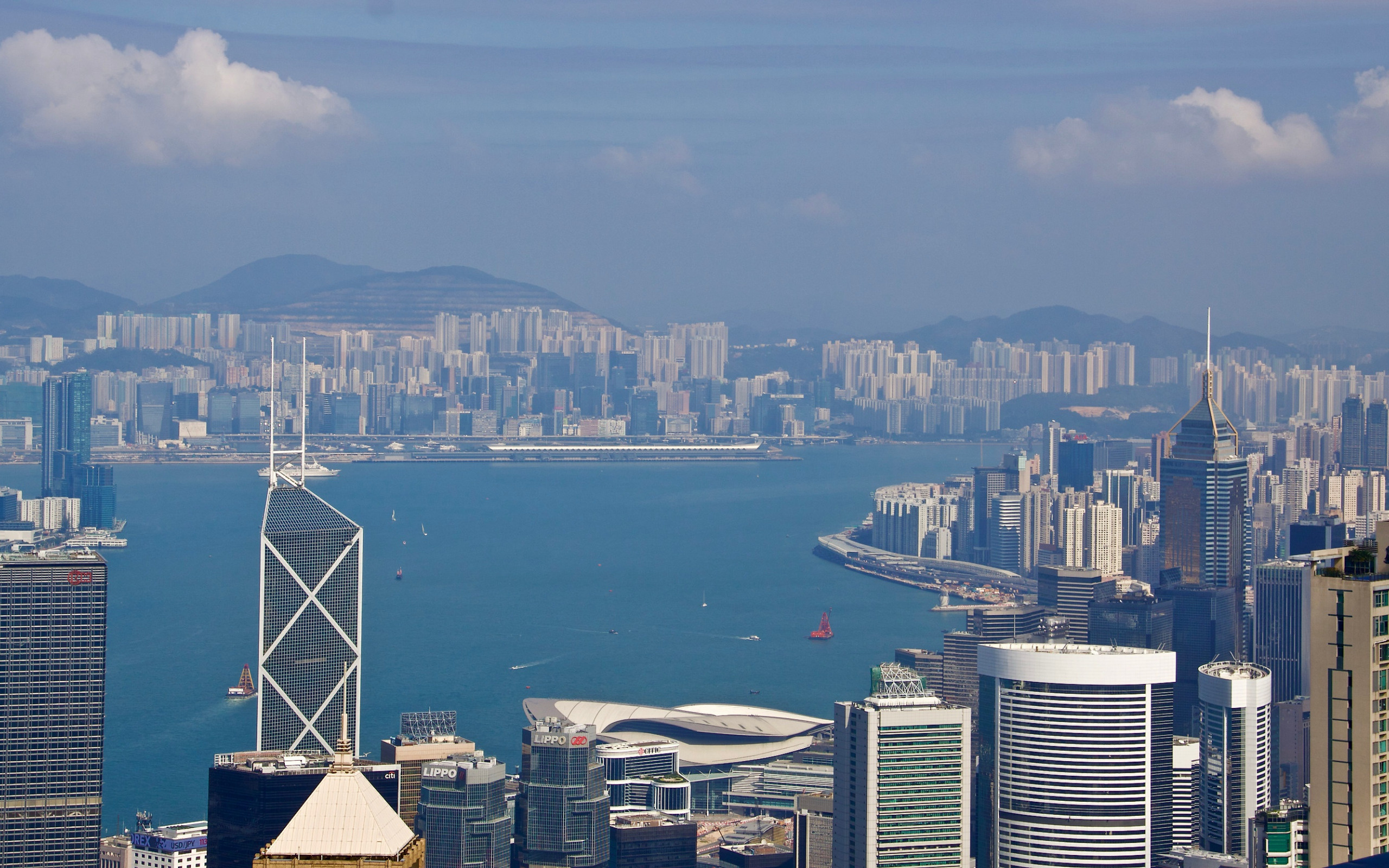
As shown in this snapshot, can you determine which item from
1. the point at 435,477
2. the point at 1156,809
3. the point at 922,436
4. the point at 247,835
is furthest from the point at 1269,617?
the point at 922,436

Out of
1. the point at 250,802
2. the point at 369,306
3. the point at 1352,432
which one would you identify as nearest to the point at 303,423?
the point at 250,802

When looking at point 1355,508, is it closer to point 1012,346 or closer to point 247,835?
point 247,835

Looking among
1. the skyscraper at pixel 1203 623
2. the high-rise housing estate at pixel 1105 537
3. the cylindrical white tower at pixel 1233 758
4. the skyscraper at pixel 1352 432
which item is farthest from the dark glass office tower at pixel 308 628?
the skyscraper at pixel 1352 432

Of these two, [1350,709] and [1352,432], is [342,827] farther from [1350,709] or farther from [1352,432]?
[1352,432]

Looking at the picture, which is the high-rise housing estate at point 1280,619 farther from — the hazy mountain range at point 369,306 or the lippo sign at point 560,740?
the hazy mountain range at point 369,306

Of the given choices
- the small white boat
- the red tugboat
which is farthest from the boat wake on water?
the small white boat

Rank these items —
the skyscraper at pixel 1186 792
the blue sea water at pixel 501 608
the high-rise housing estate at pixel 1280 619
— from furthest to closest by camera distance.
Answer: the blue sea water at pixel 501 608 < the high-rise housing estate at pixel 1280 619 < the skyscraper at pixel 1186 792

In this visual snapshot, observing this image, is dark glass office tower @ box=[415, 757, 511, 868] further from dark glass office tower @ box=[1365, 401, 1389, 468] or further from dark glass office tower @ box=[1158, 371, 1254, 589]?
dark glass office tower @ box=[1365, 401, 1389, 468]
